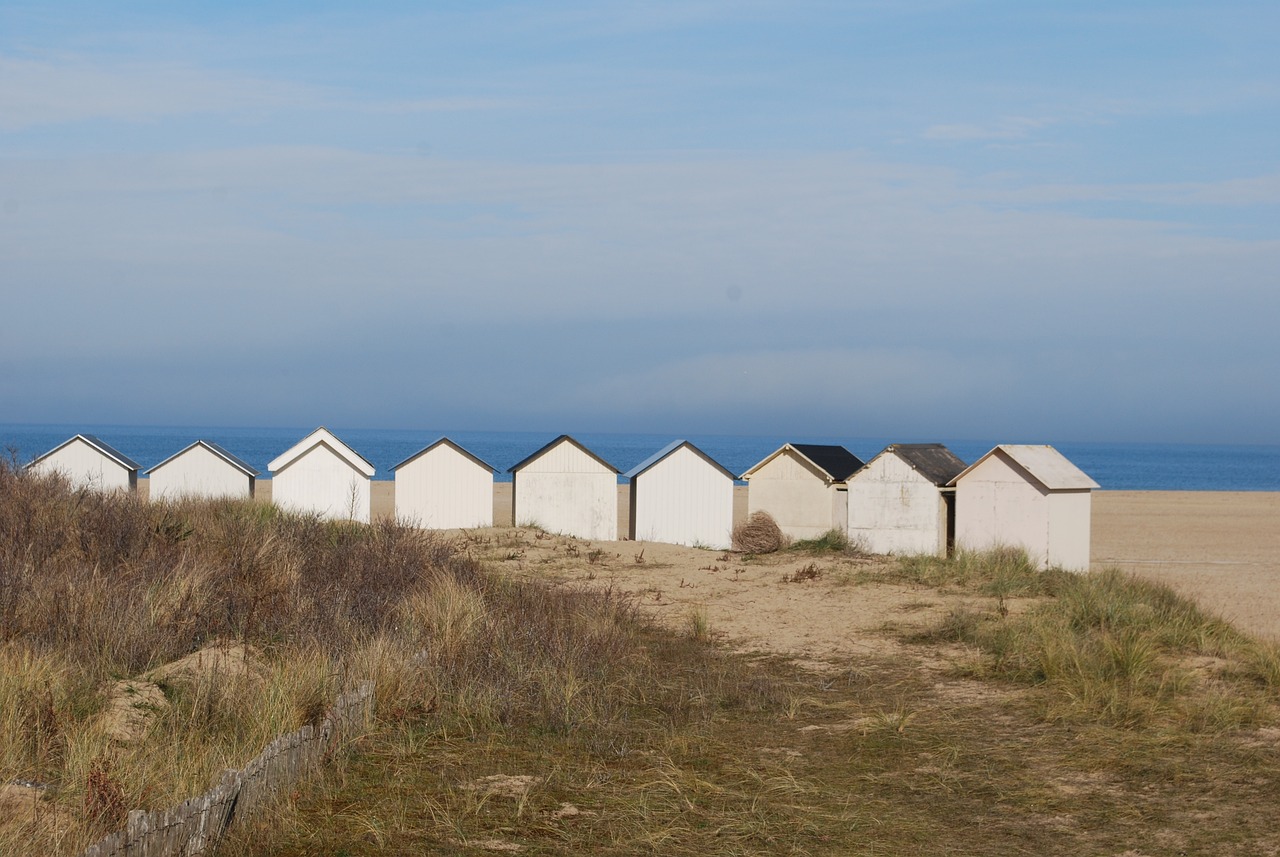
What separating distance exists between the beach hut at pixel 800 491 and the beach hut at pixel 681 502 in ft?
6.80

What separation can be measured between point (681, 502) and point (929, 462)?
6.94 metres

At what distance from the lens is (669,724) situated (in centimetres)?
920

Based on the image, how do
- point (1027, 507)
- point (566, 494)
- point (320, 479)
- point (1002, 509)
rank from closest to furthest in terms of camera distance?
point (1027, 507)
point (1002, 509)
point (566, 494)
point (320, 479)

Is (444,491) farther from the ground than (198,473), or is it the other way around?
(198,473)

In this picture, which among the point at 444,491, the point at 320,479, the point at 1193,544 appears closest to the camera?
the point at 444,491

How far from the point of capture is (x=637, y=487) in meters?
28.3

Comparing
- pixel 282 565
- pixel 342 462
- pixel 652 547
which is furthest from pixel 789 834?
pixel 342 462

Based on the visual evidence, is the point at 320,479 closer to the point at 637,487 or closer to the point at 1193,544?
the point at 637,487

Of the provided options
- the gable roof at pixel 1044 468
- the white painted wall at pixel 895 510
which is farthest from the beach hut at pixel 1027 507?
the white painted wall at pixel 895 510

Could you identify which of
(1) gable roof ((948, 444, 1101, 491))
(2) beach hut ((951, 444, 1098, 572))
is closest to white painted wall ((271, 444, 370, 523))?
(2) beach hut ((951, 444, 1098, 572))

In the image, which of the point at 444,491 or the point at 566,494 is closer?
the point at 566,494

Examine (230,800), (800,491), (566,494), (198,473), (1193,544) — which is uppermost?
(198,473)

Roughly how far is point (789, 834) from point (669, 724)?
2523 mm

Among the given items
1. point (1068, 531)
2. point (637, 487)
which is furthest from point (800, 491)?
point (1068, 531)
